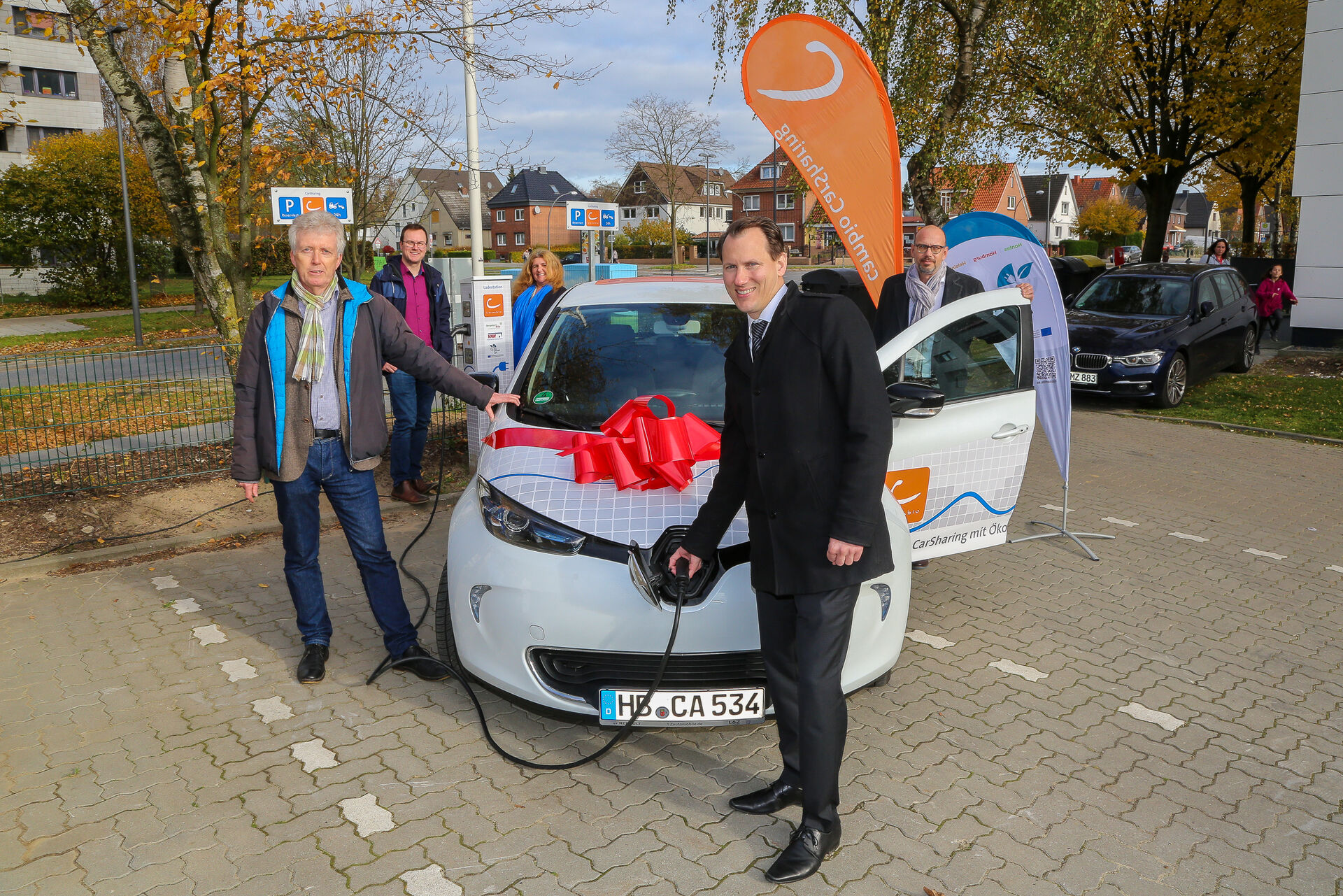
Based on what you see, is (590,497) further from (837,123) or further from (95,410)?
(95,410)

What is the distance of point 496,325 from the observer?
8.20 metres

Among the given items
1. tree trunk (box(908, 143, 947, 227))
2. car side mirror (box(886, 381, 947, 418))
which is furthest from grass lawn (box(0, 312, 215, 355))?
car side mirror (box(886, 381, 947, 418))

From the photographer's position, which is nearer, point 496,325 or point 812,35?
point 812,35

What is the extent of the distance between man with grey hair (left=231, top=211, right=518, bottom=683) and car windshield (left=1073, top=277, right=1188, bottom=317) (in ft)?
37.9

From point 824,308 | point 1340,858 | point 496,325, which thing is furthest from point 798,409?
point 496,325

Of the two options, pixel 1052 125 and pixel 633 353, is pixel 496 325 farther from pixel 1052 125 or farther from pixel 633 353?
pixel 1052 125

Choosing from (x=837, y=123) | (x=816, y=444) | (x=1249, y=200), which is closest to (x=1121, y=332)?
(x=837, y=123)

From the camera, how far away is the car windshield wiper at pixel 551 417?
4.39 metres

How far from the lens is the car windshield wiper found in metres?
4.39

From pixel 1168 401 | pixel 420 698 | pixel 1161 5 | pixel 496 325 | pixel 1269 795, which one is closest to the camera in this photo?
pixel 1269 795

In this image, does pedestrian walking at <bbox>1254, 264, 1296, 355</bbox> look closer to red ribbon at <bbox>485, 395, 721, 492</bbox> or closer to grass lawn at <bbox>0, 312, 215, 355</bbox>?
red ribbon at <bbox>485, 395, 721, 492</bbox>

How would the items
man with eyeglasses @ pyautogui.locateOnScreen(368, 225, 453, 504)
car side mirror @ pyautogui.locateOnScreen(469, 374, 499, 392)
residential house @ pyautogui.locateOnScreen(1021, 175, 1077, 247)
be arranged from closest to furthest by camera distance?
1. car side mirror @ pyautogui.locateOnScreen(469, 374, 499, 392)
2. man with eyeglasses @ pyautogui.locateOnScreen(368, 225, 453, 504)
3. residential house @ pyautogui.locateOnScreen(1021, 175, 1077, 247)

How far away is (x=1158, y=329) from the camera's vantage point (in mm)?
12422

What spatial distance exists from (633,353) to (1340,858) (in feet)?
11.2
